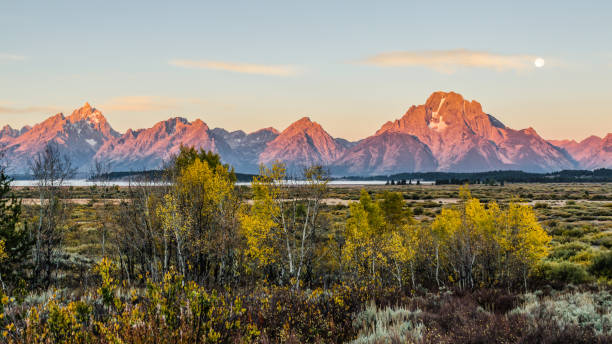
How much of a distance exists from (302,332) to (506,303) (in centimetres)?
755

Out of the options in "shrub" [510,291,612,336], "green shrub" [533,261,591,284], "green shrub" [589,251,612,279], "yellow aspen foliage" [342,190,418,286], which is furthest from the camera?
"yellow aspen foliage" [342,190,418,286]

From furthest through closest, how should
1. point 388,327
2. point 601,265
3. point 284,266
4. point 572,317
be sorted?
point 601,265
point 284,266
point 572,317
point 388,327

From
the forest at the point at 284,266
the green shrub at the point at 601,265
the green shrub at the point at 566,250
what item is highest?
the forest at the point at 284,266

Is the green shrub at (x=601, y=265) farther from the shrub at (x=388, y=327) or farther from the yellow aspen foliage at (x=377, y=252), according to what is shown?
the shrub at (x=388, y=327)

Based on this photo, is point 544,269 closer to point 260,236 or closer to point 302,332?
point 260,236

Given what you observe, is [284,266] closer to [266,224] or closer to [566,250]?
[266,224]

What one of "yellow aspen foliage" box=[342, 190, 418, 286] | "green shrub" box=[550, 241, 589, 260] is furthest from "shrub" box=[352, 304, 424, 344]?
"green shrub" box=[550, 241, 589, 260]

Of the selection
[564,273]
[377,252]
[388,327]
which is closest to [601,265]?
[564,273]

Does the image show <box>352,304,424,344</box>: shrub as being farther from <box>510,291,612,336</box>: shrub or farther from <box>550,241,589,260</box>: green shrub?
<box>550,241,589,260</box>: green shrub

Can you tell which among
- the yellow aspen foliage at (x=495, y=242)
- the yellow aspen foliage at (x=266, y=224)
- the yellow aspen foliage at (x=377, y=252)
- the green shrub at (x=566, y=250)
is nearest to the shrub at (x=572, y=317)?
the yellow aspen foliage at (x=495, y=242)

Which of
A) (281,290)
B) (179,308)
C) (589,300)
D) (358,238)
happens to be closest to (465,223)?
(358,238)

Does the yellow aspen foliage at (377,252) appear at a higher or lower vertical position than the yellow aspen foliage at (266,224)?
lower

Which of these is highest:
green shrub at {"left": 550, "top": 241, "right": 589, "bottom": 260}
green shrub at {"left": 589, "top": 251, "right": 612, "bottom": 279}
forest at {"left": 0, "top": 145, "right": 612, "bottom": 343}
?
forest at {"left": 0, "top": 145, "right": 612, "bottom": 343}

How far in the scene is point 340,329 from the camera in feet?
24.9
